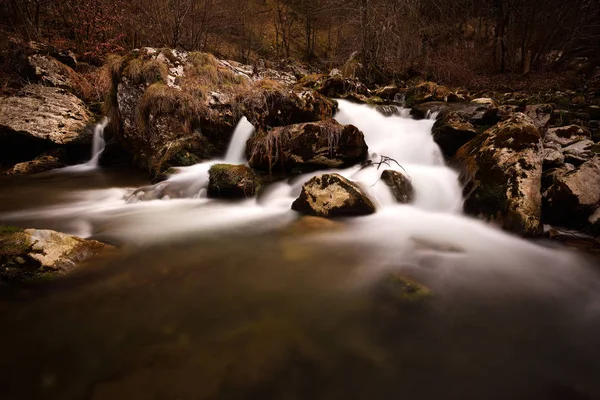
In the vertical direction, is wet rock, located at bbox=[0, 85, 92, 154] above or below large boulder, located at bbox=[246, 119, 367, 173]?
above

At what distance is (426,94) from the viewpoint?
10016mm

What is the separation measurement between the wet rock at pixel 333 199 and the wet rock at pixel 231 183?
4.42 ft

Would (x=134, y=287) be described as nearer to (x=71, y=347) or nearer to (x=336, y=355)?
(x=71, y=347)

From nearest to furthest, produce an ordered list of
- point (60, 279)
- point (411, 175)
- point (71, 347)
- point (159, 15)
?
point (71, 347)
point (60, 279)
point (411, 175)
point (159, 15)

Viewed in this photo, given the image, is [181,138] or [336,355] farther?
[181,138]

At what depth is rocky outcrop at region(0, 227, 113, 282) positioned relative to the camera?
260 cm

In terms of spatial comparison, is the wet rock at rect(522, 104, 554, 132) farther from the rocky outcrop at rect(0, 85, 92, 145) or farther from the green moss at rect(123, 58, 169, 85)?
the rocky outcrop at rect(0, 85, 92, 145)

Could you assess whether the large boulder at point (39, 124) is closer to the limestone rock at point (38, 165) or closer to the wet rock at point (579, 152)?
the limestone rock at point (38, 165)

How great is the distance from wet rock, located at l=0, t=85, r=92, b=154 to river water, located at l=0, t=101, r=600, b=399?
14.5ft

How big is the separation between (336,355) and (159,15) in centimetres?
1164

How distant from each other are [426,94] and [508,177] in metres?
6.74

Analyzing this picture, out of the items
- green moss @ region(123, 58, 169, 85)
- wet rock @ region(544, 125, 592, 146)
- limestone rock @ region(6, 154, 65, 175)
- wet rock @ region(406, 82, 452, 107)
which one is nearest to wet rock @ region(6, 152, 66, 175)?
limestone rock @ region(6, 154, 65, 175)

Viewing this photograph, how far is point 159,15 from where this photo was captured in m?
9.74

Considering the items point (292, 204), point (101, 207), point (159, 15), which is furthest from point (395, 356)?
point (159, 15)
